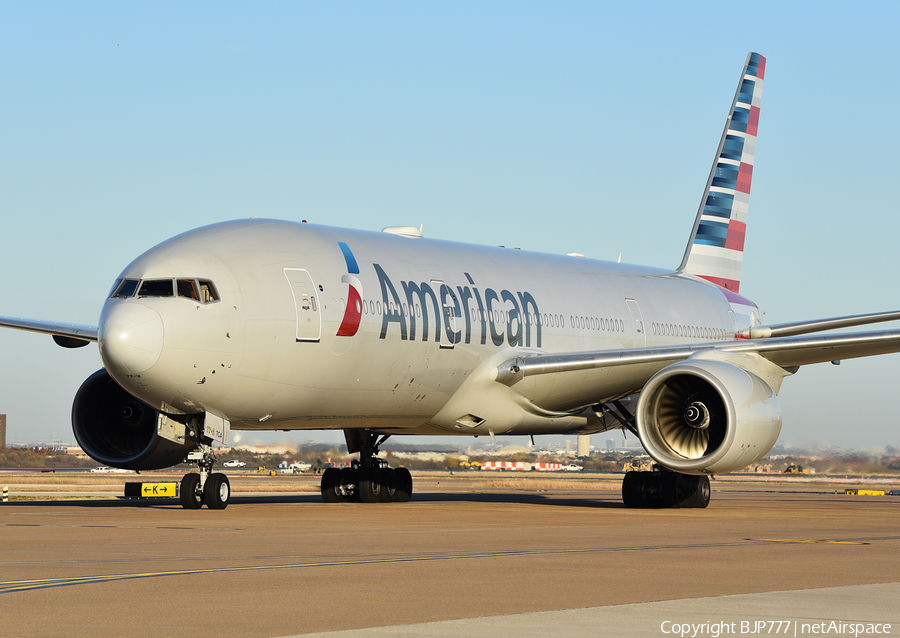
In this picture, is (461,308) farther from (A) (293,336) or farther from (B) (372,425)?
(A) (293,336)

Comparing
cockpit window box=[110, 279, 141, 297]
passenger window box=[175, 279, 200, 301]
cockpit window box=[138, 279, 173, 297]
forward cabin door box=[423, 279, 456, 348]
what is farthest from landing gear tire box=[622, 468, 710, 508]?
cockpit window box=[110, 279, 141, 297]

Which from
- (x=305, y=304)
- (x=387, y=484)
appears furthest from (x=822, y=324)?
(x=305, y=304)

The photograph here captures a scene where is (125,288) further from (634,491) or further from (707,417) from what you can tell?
(634,491)

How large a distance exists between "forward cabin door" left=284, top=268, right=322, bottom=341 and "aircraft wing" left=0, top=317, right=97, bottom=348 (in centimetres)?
491

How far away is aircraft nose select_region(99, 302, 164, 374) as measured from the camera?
15.8 m

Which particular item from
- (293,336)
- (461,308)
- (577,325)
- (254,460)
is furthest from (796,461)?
(254,460)

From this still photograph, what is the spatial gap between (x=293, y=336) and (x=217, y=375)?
1.21m

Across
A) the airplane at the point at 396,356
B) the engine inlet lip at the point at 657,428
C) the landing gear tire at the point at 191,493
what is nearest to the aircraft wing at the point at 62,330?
the airplane at the point at 396,356

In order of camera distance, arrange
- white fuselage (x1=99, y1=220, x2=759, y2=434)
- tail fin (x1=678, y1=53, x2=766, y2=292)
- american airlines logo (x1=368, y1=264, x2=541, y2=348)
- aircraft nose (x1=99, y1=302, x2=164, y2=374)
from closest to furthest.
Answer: aircraft nose (x1=99, y1=302, x2=164, y2=374) → white fuselage (x1=99, y1=220, x2=759, y2=434) → american airlines logo (x1=368, y1=264, x2=541, y2=348) → tail fin (x1=678, y1=53, x2=766, y2=292)

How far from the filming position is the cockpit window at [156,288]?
16406 mm

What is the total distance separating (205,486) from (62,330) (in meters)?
5.33

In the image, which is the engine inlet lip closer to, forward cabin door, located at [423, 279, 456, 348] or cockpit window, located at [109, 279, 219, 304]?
forward cabin door, located at [423, 279, 456, 348]

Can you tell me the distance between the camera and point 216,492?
17141 millimetres

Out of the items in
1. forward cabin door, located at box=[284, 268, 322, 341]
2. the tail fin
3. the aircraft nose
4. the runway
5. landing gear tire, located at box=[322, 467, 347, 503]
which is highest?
the tail fin
